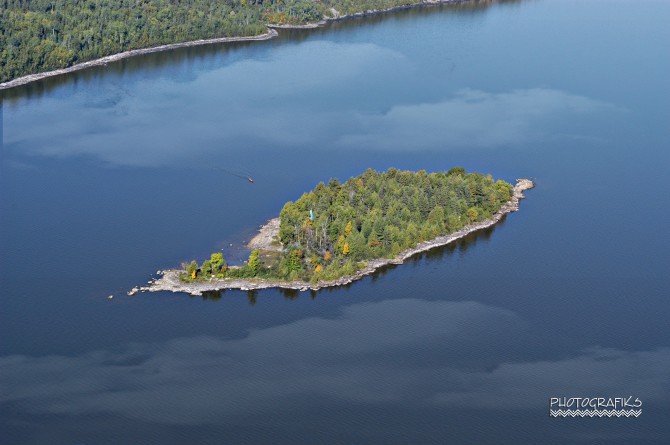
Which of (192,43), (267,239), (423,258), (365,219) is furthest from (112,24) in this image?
(423,258)

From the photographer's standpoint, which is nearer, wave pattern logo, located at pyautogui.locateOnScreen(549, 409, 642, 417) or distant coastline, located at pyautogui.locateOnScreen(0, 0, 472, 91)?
wave pattern logo, located at pyautogui.locateOnScreen(549, 409, 642, 417)

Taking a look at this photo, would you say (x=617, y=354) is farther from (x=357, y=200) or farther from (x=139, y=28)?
(x=139, y=28)

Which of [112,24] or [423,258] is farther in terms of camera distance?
[112,24]

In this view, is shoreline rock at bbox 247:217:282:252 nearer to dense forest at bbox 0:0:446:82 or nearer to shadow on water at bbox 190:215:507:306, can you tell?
shadow on water at bbox 190:215:507:306

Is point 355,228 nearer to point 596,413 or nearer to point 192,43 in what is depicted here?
point 596,413

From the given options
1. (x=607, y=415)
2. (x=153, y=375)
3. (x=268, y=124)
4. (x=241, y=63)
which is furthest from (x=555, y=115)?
(x=153, y=375)

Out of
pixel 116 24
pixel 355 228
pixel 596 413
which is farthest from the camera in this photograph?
pixel 116 24

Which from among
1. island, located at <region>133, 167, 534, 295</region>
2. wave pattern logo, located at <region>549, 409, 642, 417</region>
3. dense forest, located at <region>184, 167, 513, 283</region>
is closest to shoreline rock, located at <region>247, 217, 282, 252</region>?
island, located at <region>133, 167, 534, 295</region>
